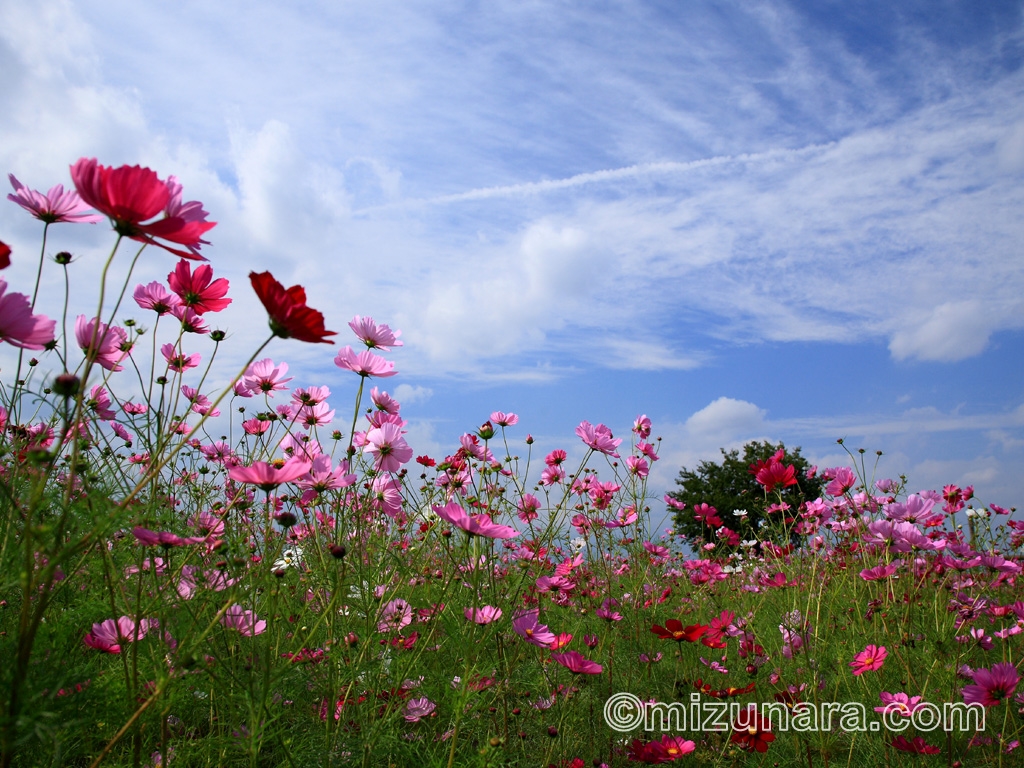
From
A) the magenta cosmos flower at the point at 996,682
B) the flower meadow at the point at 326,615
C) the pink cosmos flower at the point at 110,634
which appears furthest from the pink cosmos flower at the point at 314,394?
the magenta cosmos flower at the point at 996,682

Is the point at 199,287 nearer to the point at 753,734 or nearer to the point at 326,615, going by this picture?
the point at 326,615

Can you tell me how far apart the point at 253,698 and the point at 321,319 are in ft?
2.65

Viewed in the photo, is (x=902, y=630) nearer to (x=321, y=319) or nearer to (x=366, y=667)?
(x=366, y=667)

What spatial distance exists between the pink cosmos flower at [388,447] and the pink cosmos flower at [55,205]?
85 cm

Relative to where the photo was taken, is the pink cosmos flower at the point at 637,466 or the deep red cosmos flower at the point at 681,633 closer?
the deep red cosmos flower at the point at 681,633

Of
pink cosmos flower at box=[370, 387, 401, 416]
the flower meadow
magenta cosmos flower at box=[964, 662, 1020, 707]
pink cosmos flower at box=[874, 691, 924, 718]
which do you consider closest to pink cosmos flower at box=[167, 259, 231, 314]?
the flower meadow

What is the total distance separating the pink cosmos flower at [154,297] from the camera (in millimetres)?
1503

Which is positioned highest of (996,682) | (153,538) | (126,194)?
(126,194)

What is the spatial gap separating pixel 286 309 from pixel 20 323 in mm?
367

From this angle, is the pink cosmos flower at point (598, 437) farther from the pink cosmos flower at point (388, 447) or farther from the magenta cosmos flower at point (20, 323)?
the magenta cosmos flower at point (20, 323)

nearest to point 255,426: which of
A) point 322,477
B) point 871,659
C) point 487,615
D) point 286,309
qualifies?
point 322,477

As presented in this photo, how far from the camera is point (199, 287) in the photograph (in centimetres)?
131

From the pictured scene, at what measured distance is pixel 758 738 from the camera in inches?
56.2

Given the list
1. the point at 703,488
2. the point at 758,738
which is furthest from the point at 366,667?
A: the point at 703,488
